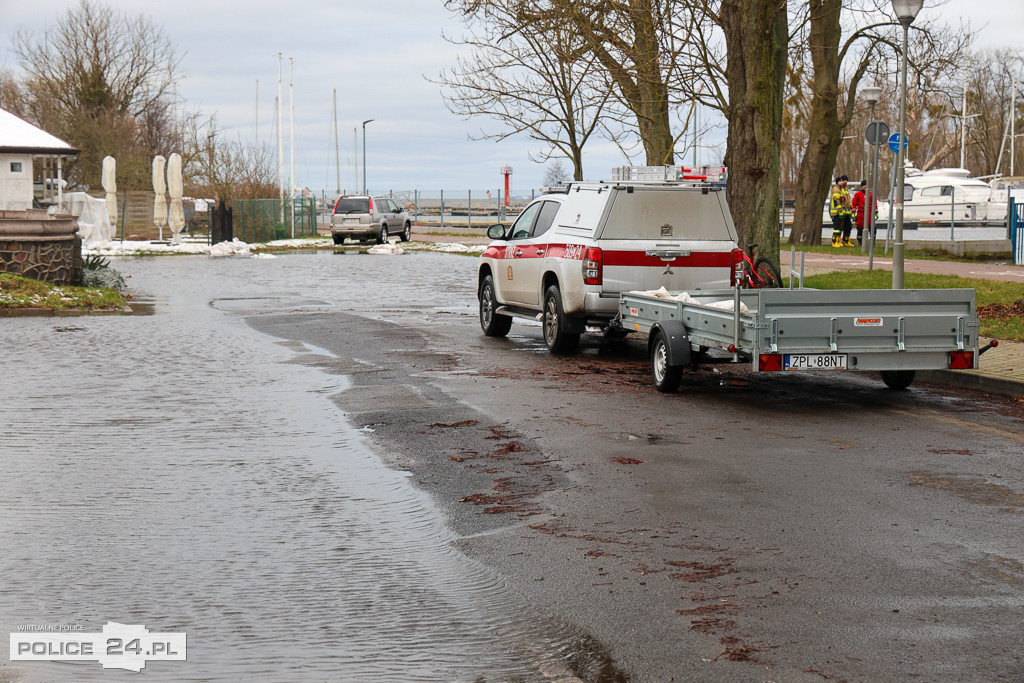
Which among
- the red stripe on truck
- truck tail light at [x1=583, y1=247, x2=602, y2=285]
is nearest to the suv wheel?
truck tail light at [x1=583, y1=247, x2=602, y2=285]

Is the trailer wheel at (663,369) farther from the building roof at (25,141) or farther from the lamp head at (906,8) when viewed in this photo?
the building roof at (25,141)

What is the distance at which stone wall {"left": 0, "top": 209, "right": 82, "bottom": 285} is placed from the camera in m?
22.9

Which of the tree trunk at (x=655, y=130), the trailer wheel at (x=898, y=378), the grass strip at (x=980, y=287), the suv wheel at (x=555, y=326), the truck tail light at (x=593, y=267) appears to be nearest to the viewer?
the trailer wheel at (x=898, y=378)

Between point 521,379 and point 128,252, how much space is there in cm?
3476

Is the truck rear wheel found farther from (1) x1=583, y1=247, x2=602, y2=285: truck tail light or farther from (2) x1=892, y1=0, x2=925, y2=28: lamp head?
(2) x1=892, y1=0, x2=925, y2=28: lamp head

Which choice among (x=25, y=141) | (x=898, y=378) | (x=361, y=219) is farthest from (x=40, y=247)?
(x=361, y=219)

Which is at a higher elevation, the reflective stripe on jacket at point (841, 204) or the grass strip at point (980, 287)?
the reflective stripe on jacket at point (841, 204)

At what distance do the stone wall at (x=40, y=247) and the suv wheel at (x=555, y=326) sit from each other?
12.2 m

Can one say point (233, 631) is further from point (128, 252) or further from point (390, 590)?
point (128, 252)

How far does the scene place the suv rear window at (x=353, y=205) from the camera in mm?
50469

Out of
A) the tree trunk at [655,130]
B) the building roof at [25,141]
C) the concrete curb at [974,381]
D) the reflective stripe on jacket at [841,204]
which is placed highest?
the building roof at [25,141]

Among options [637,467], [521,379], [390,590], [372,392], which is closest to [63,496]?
[390,590]

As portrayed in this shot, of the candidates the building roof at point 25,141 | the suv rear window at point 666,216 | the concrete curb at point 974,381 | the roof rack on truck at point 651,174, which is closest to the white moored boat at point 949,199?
the building roof at point 25,141

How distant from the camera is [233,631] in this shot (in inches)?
198
